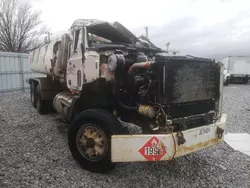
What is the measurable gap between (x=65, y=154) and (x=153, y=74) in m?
2.08

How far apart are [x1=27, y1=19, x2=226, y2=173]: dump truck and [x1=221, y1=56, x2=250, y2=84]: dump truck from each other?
64.1 ft

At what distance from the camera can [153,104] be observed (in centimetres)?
295

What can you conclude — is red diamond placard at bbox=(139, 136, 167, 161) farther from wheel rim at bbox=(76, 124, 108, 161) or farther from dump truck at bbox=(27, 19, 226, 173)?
wheel rim at bbox=(76, 124, 108, 161)

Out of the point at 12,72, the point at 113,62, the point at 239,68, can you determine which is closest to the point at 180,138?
the point at 113,62

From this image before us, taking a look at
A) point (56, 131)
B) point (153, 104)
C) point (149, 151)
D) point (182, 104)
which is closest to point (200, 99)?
point (182, 104)

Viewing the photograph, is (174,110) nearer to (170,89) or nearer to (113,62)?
(170,89)

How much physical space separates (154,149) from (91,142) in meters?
0.93

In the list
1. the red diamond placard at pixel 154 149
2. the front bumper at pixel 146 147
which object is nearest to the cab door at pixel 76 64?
the front bumper at pixel 146 147

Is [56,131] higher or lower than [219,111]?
lower

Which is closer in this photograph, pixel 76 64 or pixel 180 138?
pixel 180 138

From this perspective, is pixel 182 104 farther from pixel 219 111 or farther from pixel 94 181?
pixel 94 181

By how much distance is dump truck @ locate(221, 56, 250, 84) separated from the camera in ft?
68.1

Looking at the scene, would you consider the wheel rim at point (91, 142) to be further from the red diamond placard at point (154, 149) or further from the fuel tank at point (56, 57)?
the fuel tank at point (56, 57)

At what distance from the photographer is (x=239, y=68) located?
2078 cm
